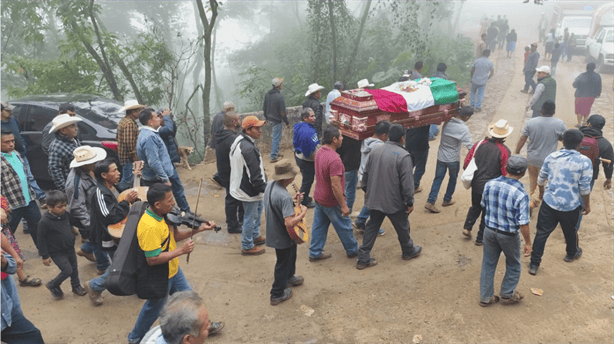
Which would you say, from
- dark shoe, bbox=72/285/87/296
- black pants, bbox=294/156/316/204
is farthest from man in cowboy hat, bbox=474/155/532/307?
dark shoe, bbox=72/285/87/296

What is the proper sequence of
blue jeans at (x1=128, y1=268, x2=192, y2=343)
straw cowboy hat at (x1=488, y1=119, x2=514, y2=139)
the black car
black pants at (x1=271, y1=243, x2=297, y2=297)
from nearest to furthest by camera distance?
blue jeans at (x1=128, y1=268, x2=192, y2=343) < black pants at (x1=271, y1=243, x2=297, y2=297) < straw cowboy hat at (x1=488, y1=119, x2=514, y2=139) < the black car

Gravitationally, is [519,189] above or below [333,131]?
below

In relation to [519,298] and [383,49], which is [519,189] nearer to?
[519,298]

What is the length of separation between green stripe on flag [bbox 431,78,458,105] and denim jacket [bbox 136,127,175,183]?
13.9 ft

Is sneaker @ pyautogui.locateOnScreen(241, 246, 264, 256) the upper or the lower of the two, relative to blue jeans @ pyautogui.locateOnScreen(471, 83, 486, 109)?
lower

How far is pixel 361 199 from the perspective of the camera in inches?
301

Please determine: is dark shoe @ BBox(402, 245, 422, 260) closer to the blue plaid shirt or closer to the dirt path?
the dirt path

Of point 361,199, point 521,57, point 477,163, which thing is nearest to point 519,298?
point 477,163

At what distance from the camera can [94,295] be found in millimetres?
4730

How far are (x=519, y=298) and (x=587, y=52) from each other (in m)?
19.9

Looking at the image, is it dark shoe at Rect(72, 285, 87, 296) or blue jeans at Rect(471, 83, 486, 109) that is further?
blue jeans at Rect(471, 83, 486, 109)

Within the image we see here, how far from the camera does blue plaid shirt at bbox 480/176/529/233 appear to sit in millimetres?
4176

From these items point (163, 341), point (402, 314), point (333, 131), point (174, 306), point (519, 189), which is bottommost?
point (402, 314)

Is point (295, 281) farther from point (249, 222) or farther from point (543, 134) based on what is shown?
point (543, 134)
